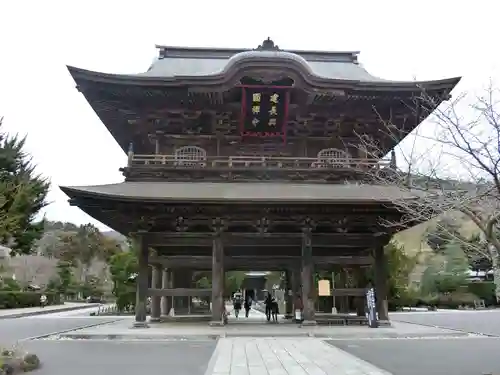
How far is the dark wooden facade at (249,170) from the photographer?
634 inches

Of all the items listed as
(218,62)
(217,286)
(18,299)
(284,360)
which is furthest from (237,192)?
(18,299)

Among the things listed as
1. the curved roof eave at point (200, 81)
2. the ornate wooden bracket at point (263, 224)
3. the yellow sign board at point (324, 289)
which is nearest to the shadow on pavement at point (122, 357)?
the ornate wooden bracket at point (263, 224)

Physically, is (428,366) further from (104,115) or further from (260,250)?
(104,115)

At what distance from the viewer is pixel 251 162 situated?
57.9 feet

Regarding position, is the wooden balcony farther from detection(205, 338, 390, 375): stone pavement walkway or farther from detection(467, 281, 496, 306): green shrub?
detection(467, 281, 496, 306): green shrub

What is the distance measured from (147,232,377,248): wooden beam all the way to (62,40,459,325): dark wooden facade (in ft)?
0.12

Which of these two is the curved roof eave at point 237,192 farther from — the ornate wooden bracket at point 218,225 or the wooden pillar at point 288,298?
the wooden pillar at point 288,298

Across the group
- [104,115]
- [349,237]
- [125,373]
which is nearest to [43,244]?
[104,115]

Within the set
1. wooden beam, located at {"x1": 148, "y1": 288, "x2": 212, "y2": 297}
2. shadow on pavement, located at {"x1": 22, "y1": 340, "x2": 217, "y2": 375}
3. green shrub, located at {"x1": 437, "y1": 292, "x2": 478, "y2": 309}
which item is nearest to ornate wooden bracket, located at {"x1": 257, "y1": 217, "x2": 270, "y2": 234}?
wooden beam, located at {"x1": 148, "y1": 288, "x2": 212, "y2": 297}

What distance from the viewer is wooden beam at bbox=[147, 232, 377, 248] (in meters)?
17.1

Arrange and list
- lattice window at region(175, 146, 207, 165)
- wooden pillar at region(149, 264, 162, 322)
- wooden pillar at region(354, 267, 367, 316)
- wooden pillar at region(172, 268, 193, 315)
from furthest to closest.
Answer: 1. wooden pillar at region(172, 268, 193, 315)
2. wooden pillar at region(354, 267, 367, 316)
3. wooden pillar at region(149, 264, 162, 322)
4. lattice window at region(175, 146, 207, 165)

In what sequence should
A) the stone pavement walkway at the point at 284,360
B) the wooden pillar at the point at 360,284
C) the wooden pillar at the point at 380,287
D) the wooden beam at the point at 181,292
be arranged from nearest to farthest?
the stone pavement walkway at the point at 284,360, the wooden beam at the point at 181,292, the wooden pillar at the point at 380,287, the wooden pillar at the point at 360,284

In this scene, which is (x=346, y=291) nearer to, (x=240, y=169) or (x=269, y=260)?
(x=269, y=260)

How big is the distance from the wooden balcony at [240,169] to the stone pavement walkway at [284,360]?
645cm
